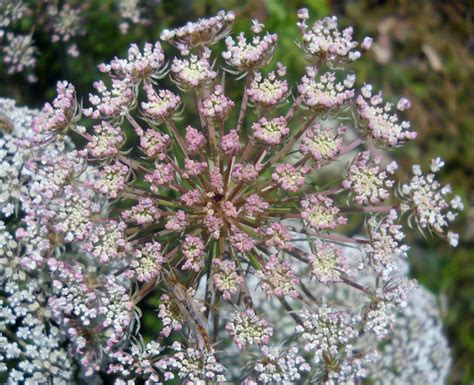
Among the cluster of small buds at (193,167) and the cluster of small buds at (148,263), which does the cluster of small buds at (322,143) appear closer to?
the cluster of small buds at (193,167)

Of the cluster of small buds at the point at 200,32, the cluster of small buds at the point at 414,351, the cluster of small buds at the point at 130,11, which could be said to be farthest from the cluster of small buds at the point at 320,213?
the cluster of small buds at the point at 130,11

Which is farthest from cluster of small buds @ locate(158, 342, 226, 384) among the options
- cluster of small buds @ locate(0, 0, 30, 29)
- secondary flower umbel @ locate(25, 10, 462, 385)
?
cluster of small buds @ locate(0, 0, 30, 29)

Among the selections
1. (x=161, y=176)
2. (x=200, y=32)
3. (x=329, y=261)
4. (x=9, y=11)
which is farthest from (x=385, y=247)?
(x=9, y=11)

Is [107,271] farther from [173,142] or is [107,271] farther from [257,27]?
[257,27]

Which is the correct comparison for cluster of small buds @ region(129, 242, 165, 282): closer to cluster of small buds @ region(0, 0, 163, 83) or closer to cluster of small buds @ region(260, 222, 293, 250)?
cluster of small buds @ region(260, 222, 293, 250)

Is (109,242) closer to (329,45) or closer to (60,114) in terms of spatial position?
(60,114)
